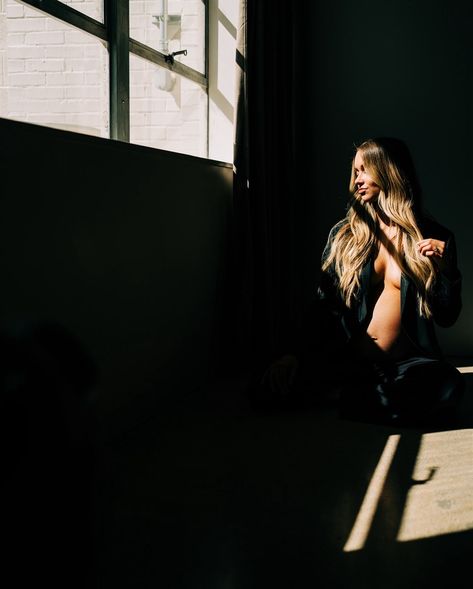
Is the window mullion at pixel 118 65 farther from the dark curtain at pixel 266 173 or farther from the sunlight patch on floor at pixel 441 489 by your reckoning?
the sunlight patch on floor at pixel 441 489

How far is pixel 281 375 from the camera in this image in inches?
94.9

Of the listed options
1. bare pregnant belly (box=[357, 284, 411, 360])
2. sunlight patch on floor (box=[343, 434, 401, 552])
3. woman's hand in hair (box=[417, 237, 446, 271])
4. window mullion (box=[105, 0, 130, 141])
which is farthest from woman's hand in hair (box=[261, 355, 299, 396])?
window mullion (box=[105, 0, 130, 141])

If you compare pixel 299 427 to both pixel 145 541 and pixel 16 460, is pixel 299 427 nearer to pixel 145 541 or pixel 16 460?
pixel 145 541

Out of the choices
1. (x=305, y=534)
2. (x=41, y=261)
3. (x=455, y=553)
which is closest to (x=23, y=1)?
(x=41, y=261)

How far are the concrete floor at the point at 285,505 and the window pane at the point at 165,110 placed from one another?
1.21 metres

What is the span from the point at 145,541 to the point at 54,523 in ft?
3.00

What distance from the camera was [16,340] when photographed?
0.56m

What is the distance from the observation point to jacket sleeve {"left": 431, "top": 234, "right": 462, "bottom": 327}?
230 centimetres

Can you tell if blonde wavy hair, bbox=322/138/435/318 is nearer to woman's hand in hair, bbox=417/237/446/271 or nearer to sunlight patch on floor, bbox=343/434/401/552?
woman's hand in hair, bbox=417/237/446/271

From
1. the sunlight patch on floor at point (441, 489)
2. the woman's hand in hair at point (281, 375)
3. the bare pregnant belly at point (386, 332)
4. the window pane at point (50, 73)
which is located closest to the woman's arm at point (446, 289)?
the bare pregnant belly at point (386, 332)

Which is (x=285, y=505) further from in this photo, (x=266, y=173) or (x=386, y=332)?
(x=266, y=173)

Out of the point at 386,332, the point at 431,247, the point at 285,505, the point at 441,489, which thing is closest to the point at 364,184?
the point at 431,247

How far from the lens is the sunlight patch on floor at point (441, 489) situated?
1.51 meters

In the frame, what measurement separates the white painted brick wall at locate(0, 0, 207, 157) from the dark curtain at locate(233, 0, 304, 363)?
32 cm
